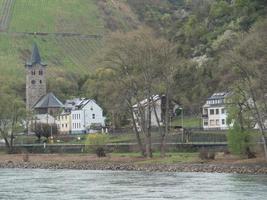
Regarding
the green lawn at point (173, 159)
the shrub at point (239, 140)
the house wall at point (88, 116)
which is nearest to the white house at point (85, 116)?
the house wall at point (88, 116)

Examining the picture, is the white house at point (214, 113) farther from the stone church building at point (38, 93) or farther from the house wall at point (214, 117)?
the stone church building at point (38, 93)

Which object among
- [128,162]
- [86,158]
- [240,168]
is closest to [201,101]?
[86,158]

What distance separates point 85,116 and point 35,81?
110 ft

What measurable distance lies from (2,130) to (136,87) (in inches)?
1506

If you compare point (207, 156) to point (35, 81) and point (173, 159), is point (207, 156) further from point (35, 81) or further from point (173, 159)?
point (35, 81)

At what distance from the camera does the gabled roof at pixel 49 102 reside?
179 meters

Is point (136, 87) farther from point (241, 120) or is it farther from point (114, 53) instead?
point (241, 120)

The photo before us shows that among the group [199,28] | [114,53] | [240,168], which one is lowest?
[240,168]

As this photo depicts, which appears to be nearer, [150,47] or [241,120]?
[241,120]

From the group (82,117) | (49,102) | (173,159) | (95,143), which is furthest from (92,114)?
(173,159)

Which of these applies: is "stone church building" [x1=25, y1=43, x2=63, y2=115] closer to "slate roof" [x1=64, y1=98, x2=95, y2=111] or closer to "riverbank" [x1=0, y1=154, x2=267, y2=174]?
"slate roof" [x1=64, y1=98, x2=95, y2=111]

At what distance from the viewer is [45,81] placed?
19600 cm

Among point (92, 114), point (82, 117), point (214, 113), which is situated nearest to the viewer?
point (214, 113)

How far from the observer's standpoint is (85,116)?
162750mm
